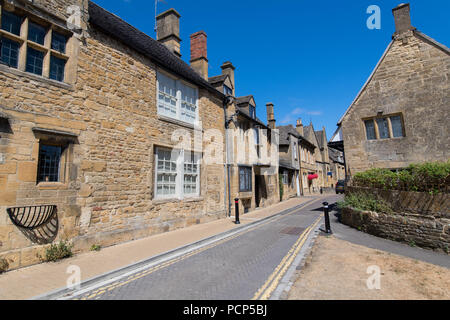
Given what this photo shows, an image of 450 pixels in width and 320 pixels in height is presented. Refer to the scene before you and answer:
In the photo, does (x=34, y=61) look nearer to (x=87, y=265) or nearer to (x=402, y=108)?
(x=87, y=265)

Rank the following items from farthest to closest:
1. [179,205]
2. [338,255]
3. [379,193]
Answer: [179,205], [379,193], [338,255]

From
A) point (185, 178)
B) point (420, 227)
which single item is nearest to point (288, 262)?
point (420, 227)

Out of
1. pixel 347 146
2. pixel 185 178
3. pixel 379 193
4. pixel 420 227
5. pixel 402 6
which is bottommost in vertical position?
pixel 420 227

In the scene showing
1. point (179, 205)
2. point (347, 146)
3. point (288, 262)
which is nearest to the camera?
point (288, 262)

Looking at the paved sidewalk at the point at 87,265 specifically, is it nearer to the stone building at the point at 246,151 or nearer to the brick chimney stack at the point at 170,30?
the stone building at the point at 246,151

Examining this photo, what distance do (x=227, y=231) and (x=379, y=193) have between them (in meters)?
6.07

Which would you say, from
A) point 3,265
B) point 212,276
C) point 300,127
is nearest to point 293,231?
point 212,276

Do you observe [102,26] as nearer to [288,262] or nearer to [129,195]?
[129,195]

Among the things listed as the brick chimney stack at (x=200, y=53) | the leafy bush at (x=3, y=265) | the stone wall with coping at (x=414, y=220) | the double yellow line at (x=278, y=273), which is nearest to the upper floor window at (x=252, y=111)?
the brick chimney stack at (x=200, y=53)

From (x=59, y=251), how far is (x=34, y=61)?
514 cm

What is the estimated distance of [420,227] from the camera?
6.96 metres

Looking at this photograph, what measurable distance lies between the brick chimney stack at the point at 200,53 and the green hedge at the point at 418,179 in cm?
1129

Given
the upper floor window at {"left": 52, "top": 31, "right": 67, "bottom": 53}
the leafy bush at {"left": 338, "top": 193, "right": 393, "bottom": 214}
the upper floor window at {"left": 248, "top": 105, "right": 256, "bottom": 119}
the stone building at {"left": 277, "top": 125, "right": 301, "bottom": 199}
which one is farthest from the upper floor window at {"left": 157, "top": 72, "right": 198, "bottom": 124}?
the stone building at {"left": 277, "top": 125, "right": 301, "bottom": 199}

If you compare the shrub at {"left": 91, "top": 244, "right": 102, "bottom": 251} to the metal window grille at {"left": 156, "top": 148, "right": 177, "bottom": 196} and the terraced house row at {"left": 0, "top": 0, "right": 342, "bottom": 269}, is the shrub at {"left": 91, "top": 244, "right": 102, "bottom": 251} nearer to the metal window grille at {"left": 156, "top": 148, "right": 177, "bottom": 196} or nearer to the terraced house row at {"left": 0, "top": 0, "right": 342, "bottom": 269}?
the terraced house row at {"left": 0, "top": 0, "right": 342, "bottom": 269}
